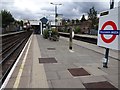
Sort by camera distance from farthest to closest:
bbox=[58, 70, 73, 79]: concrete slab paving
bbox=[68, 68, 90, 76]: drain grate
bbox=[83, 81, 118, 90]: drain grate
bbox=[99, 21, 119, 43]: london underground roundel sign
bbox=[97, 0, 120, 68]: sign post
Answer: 1. bbox=[99, 21, 119, 43]: london underground roundel sign
2. bbox=[97, 0, 120, 68]: sign post
3. bbox=[68, 68, 90, 76]: drain grate
4. bbox=[58, 70, 73, 79]: concrete slab paving
5. bbox=[83, 81, 118, 90]: drain grate

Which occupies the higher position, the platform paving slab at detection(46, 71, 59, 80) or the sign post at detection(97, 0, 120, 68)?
the sign post at detection(97, 0, 120, 68)

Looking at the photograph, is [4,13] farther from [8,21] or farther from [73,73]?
[73,73]

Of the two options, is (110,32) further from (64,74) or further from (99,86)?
(99,86)

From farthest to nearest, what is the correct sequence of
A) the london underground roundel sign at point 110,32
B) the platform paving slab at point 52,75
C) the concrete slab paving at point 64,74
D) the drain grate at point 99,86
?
the london underground roundel sign at point 110,32, the concrete slab paving at point 64,74, the platform paving slab at point 52,75, the drain grate at point 99,86

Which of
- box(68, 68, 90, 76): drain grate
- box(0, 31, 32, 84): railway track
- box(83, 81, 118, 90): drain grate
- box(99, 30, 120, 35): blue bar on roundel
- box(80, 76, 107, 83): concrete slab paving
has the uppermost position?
box(99, 30, 120, 35): blue bar on roundel

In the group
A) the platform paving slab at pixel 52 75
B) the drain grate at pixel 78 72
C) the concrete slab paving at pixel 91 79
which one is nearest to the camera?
the concrete slab paving at pixel 91 79

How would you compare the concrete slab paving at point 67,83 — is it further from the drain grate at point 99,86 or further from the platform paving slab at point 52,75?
the platform paving slab at point 52,75

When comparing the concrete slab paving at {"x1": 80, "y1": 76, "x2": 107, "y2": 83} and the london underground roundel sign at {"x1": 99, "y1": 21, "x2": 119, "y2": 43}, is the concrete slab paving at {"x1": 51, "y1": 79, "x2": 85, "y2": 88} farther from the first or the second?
the london underground roundel sign at {"x1": 99, "y1": 21, "x2": 119, "y2": 43}

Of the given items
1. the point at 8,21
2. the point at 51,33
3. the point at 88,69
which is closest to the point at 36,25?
the point at 8,21

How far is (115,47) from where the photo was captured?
8680 mm

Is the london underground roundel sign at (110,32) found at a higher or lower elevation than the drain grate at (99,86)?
higher

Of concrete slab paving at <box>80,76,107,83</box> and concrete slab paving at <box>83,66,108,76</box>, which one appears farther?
concrete slab paving at <box>83,66,108,76</box>

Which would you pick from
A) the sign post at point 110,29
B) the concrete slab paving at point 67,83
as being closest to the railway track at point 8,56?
the concrete slab paving at point 67,83

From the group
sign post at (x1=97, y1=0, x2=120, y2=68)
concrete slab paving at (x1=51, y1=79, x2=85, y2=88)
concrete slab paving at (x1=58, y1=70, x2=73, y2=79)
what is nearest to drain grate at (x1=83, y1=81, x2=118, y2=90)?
concrete slab paving at (x1=51, y1=79, x2=85, y2=88)
